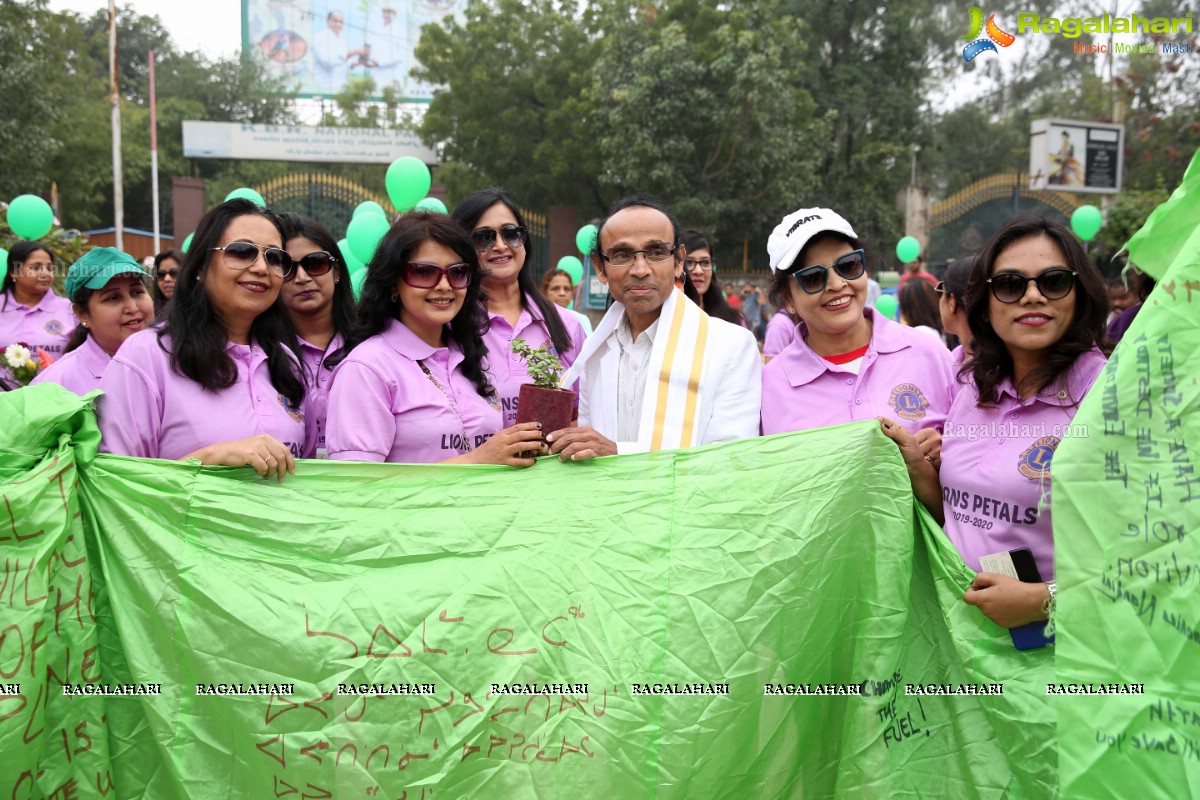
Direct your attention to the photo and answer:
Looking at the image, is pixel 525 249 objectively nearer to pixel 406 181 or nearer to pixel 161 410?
pixel 161 410

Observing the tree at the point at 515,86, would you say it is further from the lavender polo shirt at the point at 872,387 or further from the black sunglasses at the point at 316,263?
the lavender polo shirt at the point at 872,387

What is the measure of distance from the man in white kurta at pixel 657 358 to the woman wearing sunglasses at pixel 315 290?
1.18 metres

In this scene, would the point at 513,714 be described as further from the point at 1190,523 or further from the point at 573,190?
the point at 573,190

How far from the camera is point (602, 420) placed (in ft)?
9.30

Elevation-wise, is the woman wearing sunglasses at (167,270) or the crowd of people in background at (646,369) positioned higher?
the woman wearing sunglasses at (167,270)

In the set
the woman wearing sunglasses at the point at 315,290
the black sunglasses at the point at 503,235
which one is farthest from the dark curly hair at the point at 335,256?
the black sunglasses at the point at 503,235

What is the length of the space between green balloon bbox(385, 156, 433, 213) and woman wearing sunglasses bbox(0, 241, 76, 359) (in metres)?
2.40

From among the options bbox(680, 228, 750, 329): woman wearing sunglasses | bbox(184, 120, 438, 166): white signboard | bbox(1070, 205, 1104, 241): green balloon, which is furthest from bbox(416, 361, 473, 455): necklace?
bbox(184, 120, 438, 166): white signboard

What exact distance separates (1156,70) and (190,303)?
22.4 m

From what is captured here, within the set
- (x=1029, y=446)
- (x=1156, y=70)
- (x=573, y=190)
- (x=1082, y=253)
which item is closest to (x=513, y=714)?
(x=1029, y=446)

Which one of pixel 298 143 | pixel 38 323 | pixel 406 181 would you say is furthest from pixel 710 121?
pixel 38 323

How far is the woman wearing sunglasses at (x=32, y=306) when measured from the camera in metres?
6.55

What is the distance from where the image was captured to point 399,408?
105 inches

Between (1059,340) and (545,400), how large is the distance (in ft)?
4.18
